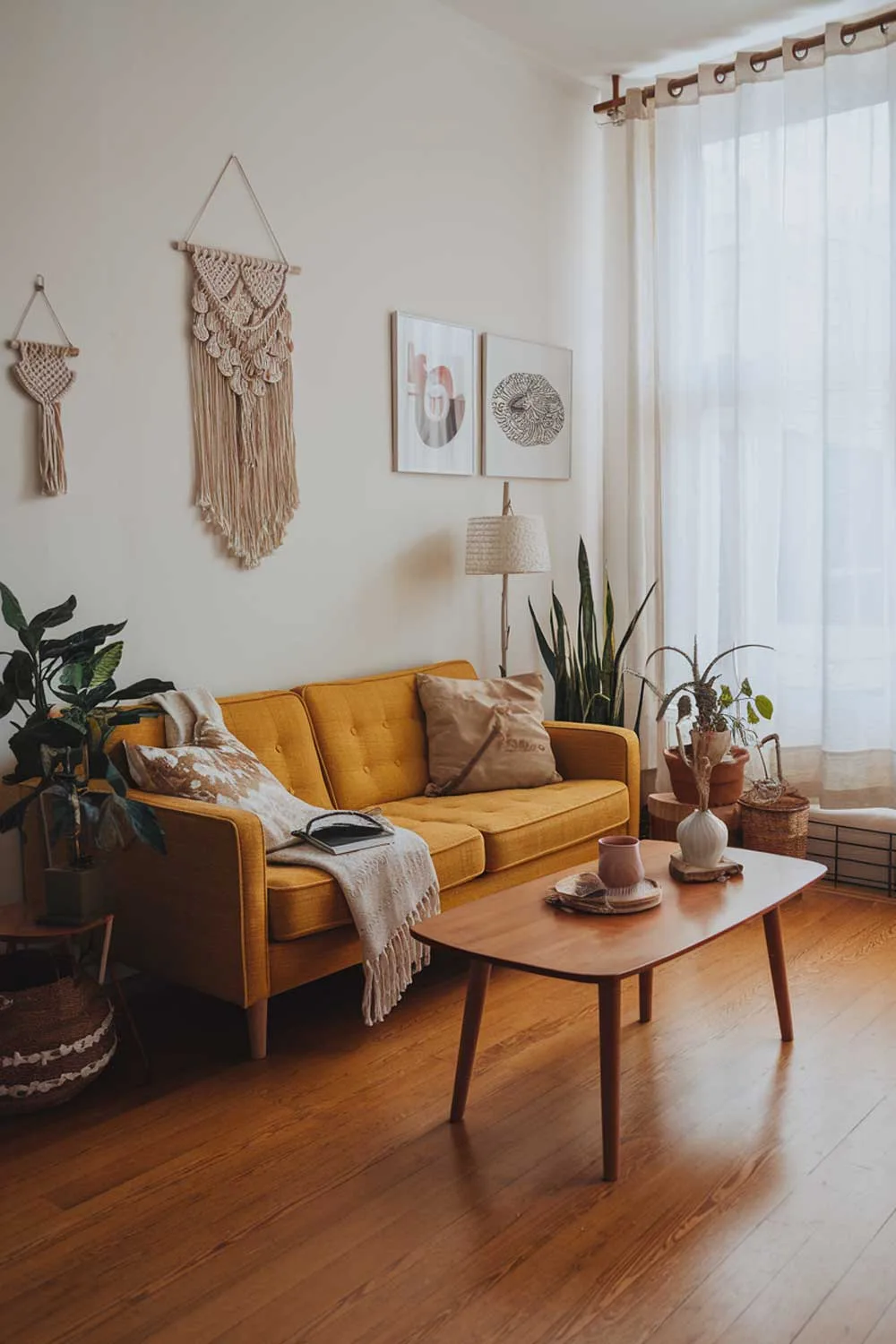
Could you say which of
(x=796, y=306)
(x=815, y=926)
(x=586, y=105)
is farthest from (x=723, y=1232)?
(x=586, y=105)

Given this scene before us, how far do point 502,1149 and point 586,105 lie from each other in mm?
4175

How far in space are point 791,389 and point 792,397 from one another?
30 mm

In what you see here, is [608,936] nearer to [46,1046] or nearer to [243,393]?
[46,1046]

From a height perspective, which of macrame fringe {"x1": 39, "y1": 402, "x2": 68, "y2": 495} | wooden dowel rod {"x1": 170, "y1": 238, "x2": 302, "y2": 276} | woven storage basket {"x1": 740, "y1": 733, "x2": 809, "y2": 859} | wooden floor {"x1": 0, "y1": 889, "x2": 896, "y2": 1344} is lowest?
wooden floor {"x1": 0, "y1": 889, "x2": 896, "y2": 1344}

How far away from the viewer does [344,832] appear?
10.4 feet

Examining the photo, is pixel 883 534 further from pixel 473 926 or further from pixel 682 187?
pixel 473 926

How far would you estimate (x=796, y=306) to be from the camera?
4.44 metres

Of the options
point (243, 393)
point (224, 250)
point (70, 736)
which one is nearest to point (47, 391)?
point (243, 393)

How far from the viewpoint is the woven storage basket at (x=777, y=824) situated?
13.9ft

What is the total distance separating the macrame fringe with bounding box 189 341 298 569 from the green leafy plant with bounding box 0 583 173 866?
0.82 m

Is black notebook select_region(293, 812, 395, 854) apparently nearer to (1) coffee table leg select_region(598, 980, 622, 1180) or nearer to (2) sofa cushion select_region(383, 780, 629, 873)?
(2) sofa cushion select_region(383, 780, 629, 873)

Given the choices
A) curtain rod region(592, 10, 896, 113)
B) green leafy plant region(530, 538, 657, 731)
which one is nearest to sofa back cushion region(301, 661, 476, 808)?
green leafy plant region(530, 538, 657, 731)

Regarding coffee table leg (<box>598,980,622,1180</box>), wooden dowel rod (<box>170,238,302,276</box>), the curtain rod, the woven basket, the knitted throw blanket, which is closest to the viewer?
coffee table leg (<box>598,980,622,1180</box>)

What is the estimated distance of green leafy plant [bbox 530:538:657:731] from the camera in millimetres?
4641
